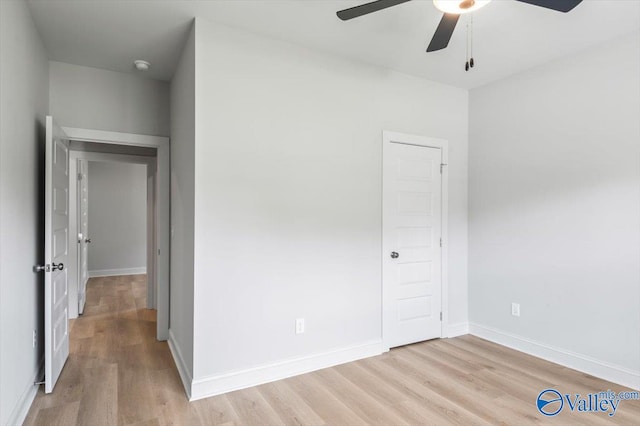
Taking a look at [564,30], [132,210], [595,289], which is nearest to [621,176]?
[595,289]

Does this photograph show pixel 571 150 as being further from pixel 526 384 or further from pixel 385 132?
pixel 526 384

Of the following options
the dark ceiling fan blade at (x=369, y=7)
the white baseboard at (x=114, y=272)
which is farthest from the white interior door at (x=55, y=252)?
the white baseboard at (x=114, y=272)

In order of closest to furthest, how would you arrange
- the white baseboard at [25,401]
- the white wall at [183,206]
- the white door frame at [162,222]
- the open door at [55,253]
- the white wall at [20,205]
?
the white wall at [20,205] < the white baseboard at [25,401] < the open door at [55,253] < the white wall at [183,206] < the white door frame at [162,222]

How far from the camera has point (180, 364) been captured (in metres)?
3.03

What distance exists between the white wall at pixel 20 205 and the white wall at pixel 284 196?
1.03m

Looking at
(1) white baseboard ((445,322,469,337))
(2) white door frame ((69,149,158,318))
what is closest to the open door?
(2) white door frame ((69,149,158,318))

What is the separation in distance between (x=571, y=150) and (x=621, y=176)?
0.45 meters

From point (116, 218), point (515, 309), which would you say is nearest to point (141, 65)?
point (515, 309)

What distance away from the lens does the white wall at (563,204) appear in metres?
2.88

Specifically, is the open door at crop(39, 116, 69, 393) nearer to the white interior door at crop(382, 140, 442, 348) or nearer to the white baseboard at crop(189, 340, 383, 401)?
the white baseboard at crop(189, 340, 383, 401)

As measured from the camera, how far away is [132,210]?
7.84 m

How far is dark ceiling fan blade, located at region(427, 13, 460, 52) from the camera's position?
79.1 inches

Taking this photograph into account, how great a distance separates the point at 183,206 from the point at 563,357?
11.6 feet

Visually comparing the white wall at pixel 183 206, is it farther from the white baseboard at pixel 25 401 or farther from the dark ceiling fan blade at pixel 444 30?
the dark ceiling fan blade at pixel 444 30
